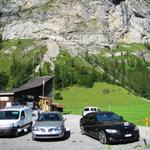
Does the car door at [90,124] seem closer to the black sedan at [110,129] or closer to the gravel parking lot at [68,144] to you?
the black sedan at [110,129]

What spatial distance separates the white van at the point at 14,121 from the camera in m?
25.2

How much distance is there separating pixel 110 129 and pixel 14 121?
310 inches

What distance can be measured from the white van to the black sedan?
16.8ft

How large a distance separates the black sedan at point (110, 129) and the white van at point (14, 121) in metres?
5.11

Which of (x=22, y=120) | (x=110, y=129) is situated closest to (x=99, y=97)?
(x=22, y=120)

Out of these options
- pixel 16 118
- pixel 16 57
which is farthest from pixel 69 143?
pixel 16 57

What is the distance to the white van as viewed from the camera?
2525 cm

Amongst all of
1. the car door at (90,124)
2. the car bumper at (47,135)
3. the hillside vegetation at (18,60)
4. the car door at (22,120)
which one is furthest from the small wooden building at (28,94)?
the hillside vegetation at (18,60)

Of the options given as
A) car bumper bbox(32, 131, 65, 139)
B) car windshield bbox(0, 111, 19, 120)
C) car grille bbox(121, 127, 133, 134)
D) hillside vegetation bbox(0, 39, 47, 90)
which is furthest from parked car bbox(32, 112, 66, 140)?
hillside vegetation bbox(0, 39, 47, 90)

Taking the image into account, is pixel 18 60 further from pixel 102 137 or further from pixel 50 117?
pixel 102 137

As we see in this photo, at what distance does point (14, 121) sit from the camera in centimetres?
2598

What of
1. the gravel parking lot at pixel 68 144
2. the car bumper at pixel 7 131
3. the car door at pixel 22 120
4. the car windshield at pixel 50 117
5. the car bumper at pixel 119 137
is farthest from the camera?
the car door at pixel 22 120

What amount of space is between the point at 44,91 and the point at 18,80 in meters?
65.4

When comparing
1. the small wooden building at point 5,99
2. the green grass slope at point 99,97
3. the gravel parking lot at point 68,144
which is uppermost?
the gravel parking lot at point 68,144
